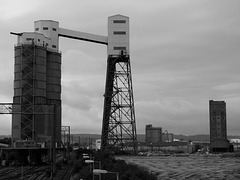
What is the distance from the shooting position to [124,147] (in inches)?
3585

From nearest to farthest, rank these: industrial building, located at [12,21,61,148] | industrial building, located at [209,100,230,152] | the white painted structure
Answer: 1. industrial building, located at [12,21,61,148]
2. the white painted structure
3. industrial building, located at [209,100,230,152]

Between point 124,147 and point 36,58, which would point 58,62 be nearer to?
point 36,58

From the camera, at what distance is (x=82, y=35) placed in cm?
9150

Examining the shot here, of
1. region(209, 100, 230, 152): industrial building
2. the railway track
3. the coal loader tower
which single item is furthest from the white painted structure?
region(209, 100, 230, 152): industrial building

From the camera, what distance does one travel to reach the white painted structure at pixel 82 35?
8726 centimetres

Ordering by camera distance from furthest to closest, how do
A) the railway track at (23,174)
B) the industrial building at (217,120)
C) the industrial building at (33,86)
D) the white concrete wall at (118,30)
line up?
the industrial building at (217,120), the white concrete wall at (118,30), the industrial building at (33,86), the railway track at (23,174)

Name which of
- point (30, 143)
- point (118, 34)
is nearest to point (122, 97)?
point (118, 34)

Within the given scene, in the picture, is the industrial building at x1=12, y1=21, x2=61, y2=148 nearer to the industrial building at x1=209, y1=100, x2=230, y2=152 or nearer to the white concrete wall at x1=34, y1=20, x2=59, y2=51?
the white concrete wall at x1=34, y1=20, x2=59, y2=51

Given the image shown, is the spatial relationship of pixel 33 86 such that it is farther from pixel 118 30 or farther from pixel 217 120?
pixel 217 120

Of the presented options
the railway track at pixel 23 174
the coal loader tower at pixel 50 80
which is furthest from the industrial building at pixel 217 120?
the railway track at pixel 23 174

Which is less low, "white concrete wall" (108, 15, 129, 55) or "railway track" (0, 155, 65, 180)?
"white concrete wall" (108, 15, 129, 55)

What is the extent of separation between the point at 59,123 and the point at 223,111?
104260mm

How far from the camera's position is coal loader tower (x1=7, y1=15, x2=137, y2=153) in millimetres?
83188

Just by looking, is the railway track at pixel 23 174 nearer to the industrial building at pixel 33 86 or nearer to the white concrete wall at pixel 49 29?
the industrial building at pixel 33 86
